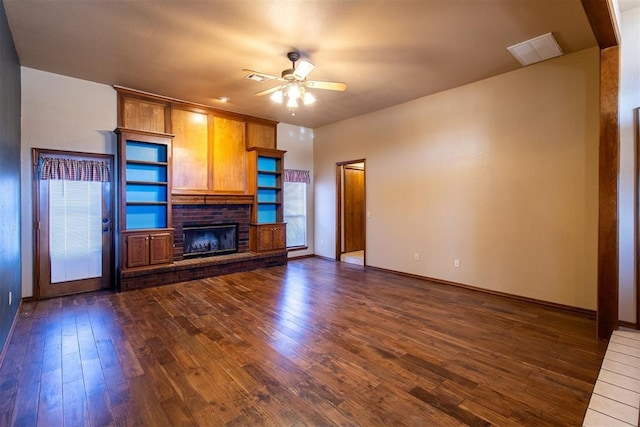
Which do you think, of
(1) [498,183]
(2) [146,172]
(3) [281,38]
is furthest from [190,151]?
(1) [498,183]

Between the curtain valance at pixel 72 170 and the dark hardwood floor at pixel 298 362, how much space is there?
71.6 inches

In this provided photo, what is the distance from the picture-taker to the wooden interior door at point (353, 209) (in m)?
7.49

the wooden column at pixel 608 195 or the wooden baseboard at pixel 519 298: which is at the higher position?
the wooden column at pixel 608 195

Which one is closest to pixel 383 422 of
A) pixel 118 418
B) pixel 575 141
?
pixel 118 418

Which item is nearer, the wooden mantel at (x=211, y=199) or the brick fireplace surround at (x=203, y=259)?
the brick fireplace surround at (x=203, y=259)

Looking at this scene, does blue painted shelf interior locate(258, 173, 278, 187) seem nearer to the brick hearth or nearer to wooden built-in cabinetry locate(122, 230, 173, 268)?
the brick hearth

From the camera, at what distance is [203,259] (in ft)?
18.9

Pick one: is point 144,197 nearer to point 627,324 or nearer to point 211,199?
point 211,199

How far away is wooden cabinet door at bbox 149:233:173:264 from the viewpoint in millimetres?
5023

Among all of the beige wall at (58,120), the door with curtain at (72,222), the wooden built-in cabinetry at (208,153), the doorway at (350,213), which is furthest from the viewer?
the doorway at (350,213)

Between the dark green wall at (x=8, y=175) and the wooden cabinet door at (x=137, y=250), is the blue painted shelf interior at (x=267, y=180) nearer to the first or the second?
the wooden cabinet door at (x=137, y=250)

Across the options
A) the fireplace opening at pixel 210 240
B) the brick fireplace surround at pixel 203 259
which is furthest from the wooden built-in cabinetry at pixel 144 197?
the fireplace opening at pixel 210 240

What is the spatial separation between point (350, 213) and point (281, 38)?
4840 millimetres

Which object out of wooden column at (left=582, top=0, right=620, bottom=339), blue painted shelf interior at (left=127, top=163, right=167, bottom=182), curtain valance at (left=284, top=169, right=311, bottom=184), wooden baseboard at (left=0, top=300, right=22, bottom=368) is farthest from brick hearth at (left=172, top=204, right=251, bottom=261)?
wooden column at (left=582, top=0, right=620, bottom=339)
